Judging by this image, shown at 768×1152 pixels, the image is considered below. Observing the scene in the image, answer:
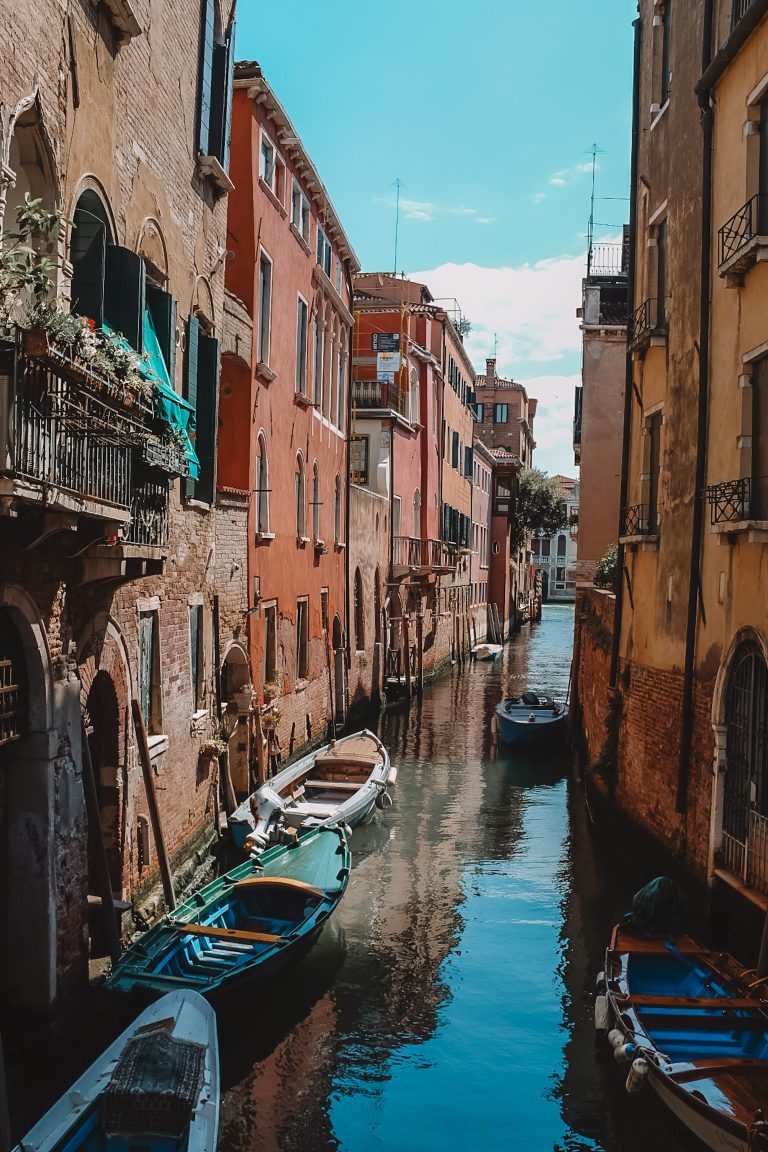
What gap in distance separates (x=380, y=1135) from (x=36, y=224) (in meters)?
6.24

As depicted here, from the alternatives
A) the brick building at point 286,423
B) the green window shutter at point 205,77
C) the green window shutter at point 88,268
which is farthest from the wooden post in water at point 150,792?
the green window shutter at point 205,77

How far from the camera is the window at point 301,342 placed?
1775 cm

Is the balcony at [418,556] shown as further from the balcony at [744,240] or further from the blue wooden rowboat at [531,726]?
the balcony at [744,240]

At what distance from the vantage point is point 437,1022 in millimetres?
9062

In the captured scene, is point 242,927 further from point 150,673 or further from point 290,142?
point 290,142

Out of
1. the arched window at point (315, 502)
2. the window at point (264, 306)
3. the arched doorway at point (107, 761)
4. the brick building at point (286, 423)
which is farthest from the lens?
the arched window at point (315, 502)

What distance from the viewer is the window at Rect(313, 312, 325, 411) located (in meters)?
19.4

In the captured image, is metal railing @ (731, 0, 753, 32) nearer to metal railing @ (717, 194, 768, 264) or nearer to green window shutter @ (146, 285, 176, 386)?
metal railing @ (717, 194, 768, 264)

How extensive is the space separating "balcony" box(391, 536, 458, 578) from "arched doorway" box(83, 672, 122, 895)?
64.3ft

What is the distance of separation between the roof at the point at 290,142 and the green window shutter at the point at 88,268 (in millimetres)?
7153

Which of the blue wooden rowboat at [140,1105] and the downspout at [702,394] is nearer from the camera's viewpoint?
the blue wooden rowboat at [140,1105]

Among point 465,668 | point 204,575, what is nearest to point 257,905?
point 204,575

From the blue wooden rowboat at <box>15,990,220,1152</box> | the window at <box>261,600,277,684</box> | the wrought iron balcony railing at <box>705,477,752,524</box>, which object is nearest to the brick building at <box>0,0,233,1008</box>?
the blue wooden rowboat at <box>15,990,220,1152</box>

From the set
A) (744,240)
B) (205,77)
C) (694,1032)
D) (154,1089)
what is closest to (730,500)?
(744,240)
